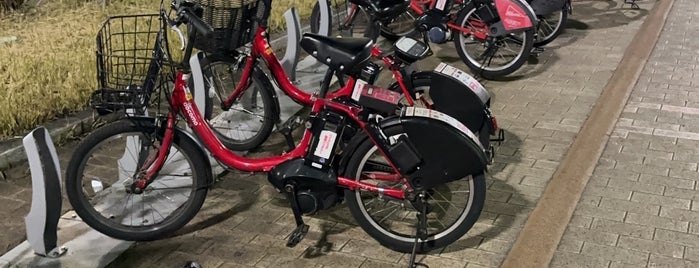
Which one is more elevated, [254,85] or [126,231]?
[254,85]

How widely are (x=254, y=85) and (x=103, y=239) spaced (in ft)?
5.15

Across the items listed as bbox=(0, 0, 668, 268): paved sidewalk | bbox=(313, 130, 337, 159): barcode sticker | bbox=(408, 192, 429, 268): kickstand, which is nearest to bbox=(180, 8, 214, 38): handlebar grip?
bbox=(313, 130, 337, 159): barcode sticker

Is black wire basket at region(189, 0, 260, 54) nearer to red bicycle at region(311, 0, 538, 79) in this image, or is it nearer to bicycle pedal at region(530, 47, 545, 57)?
red bicycle at region(311, 0, 538, 79)

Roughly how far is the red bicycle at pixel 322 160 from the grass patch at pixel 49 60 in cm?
146

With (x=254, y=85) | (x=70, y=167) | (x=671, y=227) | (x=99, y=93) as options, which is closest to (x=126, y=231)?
(x=70, y=167)

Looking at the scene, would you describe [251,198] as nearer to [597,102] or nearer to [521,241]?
[521,241]

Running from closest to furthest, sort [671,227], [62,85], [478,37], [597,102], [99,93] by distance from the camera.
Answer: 1. [99,93]
2. [671,227]
3. [62,85]
4. [597,102]
5. [478,37]

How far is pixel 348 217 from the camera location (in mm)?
4203

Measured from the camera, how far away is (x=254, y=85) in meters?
5.02

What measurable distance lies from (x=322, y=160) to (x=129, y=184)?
1113 mm

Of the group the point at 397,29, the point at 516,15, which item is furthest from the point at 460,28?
the point at 397,29

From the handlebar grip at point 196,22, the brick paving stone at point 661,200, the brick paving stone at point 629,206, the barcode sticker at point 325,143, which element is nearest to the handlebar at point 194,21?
the handlebar grip at point 196,22

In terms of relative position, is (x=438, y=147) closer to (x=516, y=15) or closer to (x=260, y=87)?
(x=260, y=87)

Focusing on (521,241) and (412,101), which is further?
(412,101)
